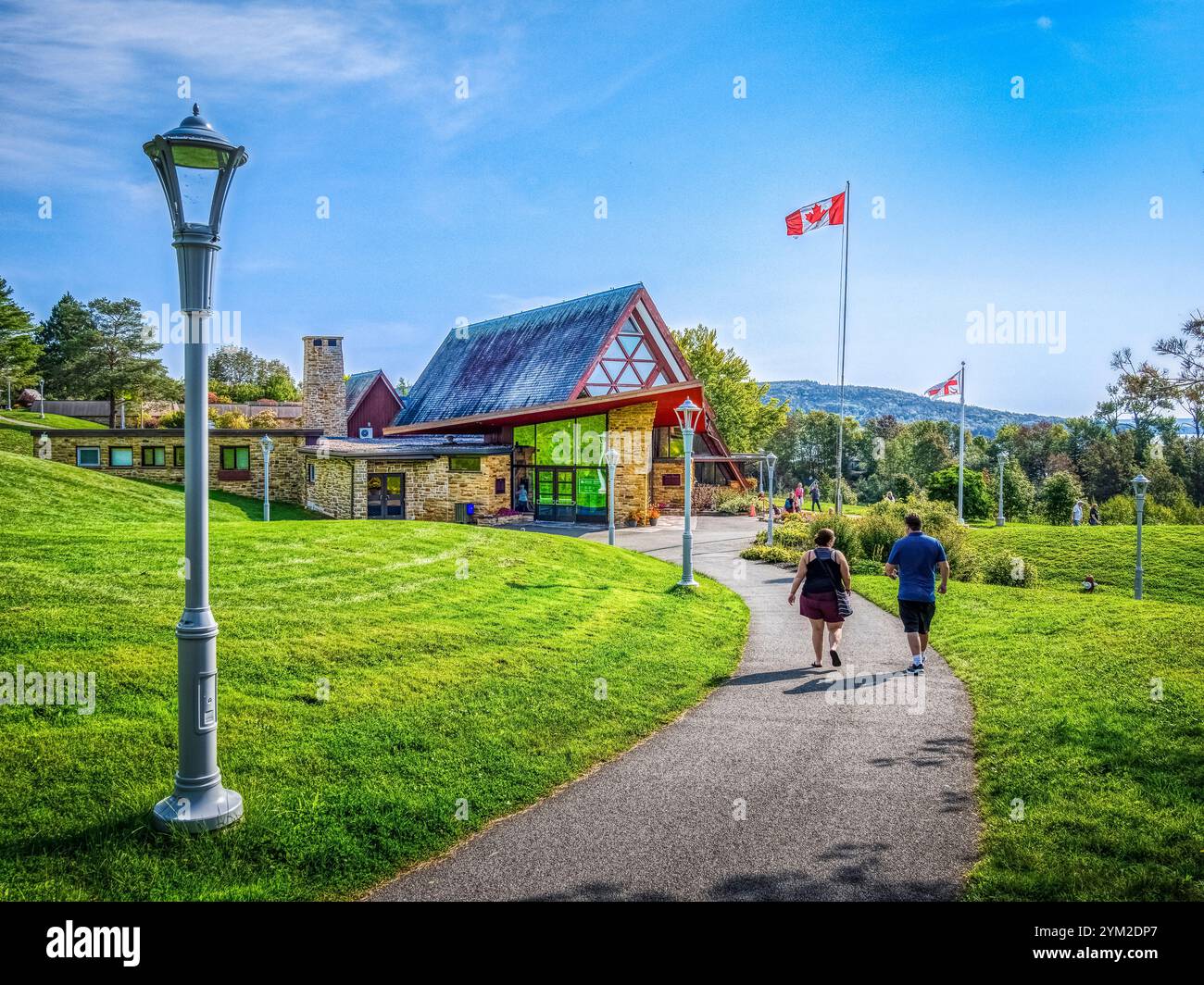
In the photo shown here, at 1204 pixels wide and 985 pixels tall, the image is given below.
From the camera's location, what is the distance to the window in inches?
1341

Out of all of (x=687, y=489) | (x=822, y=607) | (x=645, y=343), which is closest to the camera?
(x=822, y=607)

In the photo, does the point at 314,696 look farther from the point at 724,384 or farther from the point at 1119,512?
the point at 724,384

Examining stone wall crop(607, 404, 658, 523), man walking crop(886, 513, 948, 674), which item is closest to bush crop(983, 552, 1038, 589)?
man walking crop(886, 513, 948, 674)

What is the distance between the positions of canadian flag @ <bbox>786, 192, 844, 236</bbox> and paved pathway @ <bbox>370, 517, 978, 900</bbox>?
78.0 ft

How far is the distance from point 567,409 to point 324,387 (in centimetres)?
Answer: 1435

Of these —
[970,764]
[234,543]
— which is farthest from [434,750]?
[234,543]

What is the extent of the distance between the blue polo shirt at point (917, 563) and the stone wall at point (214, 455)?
2915 cm

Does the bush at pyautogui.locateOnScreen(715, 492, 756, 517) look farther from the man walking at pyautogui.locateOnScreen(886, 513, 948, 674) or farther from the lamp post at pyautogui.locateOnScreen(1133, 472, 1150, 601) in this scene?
the man walking at pyautogui.locateOnScreen(886, 513, 948, 674)

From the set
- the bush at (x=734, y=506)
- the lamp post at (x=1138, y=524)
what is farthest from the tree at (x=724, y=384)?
the lamp post at (x=1138, y=524)

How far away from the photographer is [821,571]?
10.3 meters

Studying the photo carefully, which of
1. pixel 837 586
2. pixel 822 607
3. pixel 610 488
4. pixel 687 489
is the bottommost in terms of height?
pixel 822 607

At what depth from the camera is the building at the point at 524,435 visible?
1154 inches

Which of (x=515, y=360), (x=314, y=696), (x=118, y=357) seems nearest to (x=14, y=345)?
(x=118, y=357)
